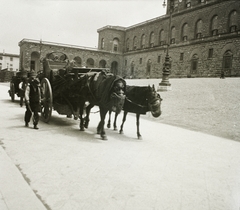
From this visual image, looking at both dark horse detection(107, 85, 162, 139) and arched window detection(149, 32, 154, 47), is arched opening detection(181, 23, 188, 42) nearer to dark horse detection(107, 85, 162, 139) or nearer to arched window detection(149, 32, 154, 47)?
arched window detection(149, 32, 154, 47)

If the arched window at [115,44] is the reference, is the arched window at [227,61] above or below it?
below

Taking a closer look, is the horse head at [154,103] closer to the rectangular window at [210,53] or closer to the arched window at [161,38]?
the rectangular window at [210,53]

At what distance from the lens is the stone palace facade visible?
29.8m

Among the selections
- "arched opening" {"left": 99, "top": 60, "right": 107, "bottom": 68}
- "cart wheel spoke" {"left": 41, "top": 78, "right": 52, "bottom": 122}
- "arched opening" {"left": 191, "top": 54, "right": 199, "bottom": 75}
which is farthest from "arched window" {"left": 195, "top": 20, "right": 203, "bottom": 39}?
"cart wheel spoke" {"left": 41, "top": 78, "right": 52, "bottom": 122}

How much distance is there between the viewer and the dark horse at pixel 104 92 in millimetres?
5719

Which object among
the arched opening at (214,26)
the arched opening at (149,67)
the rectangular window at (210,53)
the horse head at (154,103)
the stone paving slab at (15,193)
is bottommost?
the stone paving slab at (15,193)

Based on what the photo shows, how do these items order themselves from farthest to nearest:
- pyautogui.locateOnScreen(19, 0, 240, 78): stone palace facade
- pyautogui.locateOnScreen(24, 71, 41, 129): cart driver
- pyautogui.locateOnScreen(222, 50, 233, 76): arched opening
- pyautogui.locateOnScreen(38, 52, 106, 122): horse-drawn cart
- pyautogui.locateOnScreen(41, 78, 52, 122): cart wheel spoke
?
pyautogui.locateOnScreen(19, 0, 240, 78): stone palace facade
pyautogui.locateOnScreen(222, 50, 233, 76): arched opening
pyautogui.locateOnScreen(41, 78, 52, 122): cart wheel spoke
pyautogui.locateOnScreen(38, 52, 106, 122): horse-drawn cart
pyautogui.locateOnScreen(24, 71, 41, 129): cart driver

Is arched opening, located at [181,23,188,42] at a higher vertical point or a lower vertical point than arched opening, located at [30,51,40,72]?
higher

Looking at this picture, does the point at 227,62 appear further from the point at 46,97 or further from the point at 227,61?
the point at 46,97

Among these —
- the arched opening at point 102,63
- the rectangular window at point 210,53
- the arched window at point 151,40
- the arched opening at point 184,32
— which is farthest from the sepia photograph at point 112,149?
the arched opening at point 102,63

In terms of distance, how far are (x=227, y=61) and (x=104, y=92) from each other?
28.5 m

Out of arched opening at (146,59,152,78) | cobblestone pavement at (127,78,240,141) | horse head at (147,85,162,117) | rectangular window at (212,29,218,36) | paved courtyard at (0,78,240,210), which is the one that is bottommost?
paved courtyard at (0,78,240,210)

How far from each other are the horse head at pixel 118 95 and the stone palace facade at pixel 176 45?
17.5 meters

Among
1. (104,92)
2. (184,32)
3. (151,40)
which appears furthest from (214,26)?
(104,92)
